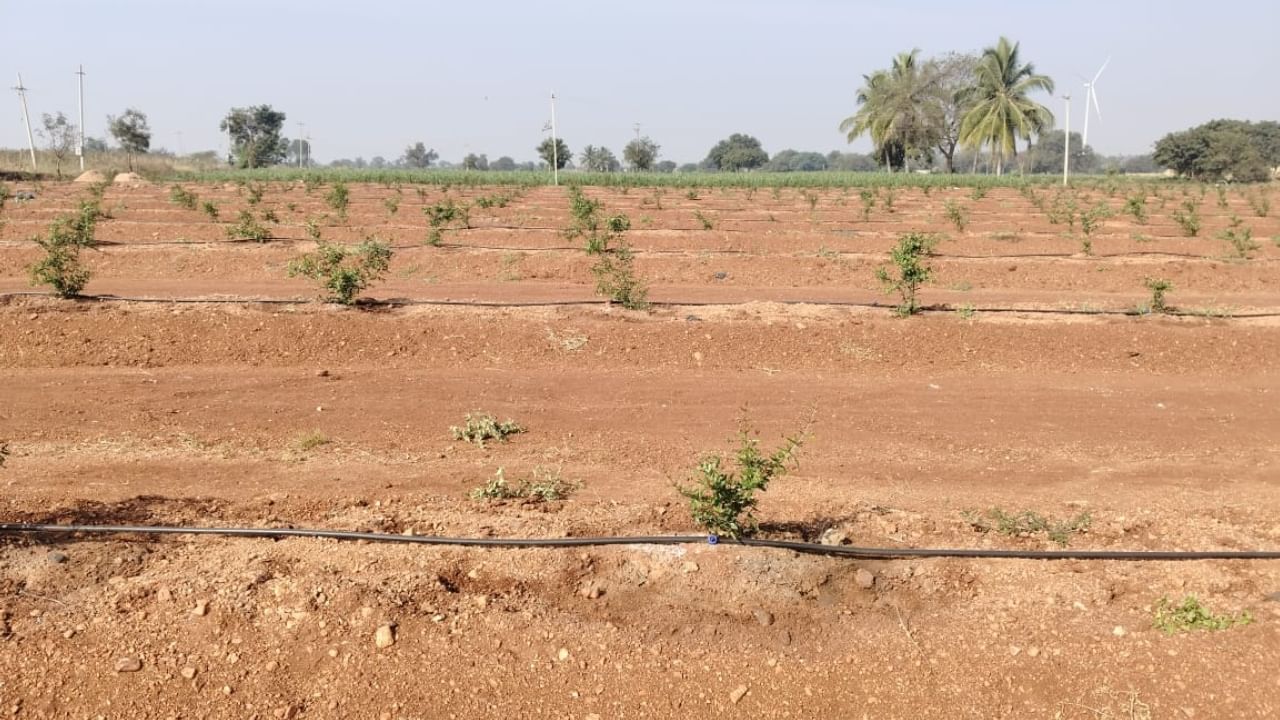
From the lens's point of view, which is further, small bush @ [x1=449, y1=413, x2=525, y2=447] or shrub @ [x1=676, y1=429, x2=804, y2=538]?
small bush @ [x1=449, y1=413, x2=525, y2=447]

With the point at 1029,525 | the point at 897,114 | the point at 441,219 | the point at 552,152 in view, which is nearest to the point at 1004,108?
the point at 897,114

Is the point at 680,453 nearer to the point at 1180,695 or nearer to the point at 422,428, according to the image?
the point at 422,428

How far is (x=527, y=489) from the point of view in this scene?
220 inches

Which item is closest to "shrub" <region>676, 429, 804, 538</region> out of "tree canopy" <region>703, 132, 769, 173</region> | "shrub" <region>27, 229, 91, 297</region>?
"shrub" <region>27, 229, 91, 297</region>

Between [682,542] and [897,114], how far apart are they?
64694 mm

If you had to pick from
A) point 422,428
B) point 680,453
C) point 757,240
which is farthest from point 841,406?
point 757,240

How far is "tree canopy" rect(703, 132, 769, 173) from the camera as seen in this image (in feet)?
347

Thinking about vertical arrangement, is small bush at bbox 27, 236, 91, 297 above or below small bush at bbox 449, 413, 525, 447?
above

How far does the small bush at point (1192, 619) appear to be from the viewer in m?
4.01

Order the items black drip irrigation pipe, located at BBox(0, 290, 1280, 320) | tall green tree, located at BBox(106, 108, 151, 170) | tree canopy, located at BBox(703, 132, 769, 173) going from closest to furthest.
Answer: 1. black drip irrigation pipe, located at BBox(0, 290, 1280, 320)
2. tall green tree, located at BBox(106, 108, 151, 170)
3. tree canopy, located at BBox(703, 132, 769, 173)

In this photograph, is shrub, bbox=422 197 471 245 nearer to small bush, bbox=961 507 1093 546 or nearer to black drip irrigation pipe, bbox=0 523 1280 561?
→ black drip irrigation pipe, bbox=0 523 1280 561

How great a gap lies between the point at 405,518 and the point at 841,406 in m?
4.29

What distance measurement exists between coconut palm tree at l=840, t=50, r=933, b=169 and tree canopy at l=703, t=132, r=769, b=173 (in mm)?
35899

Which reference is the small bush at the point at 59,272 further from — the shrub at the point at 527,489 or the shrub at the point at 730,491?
the shrub at the point at 730,491
